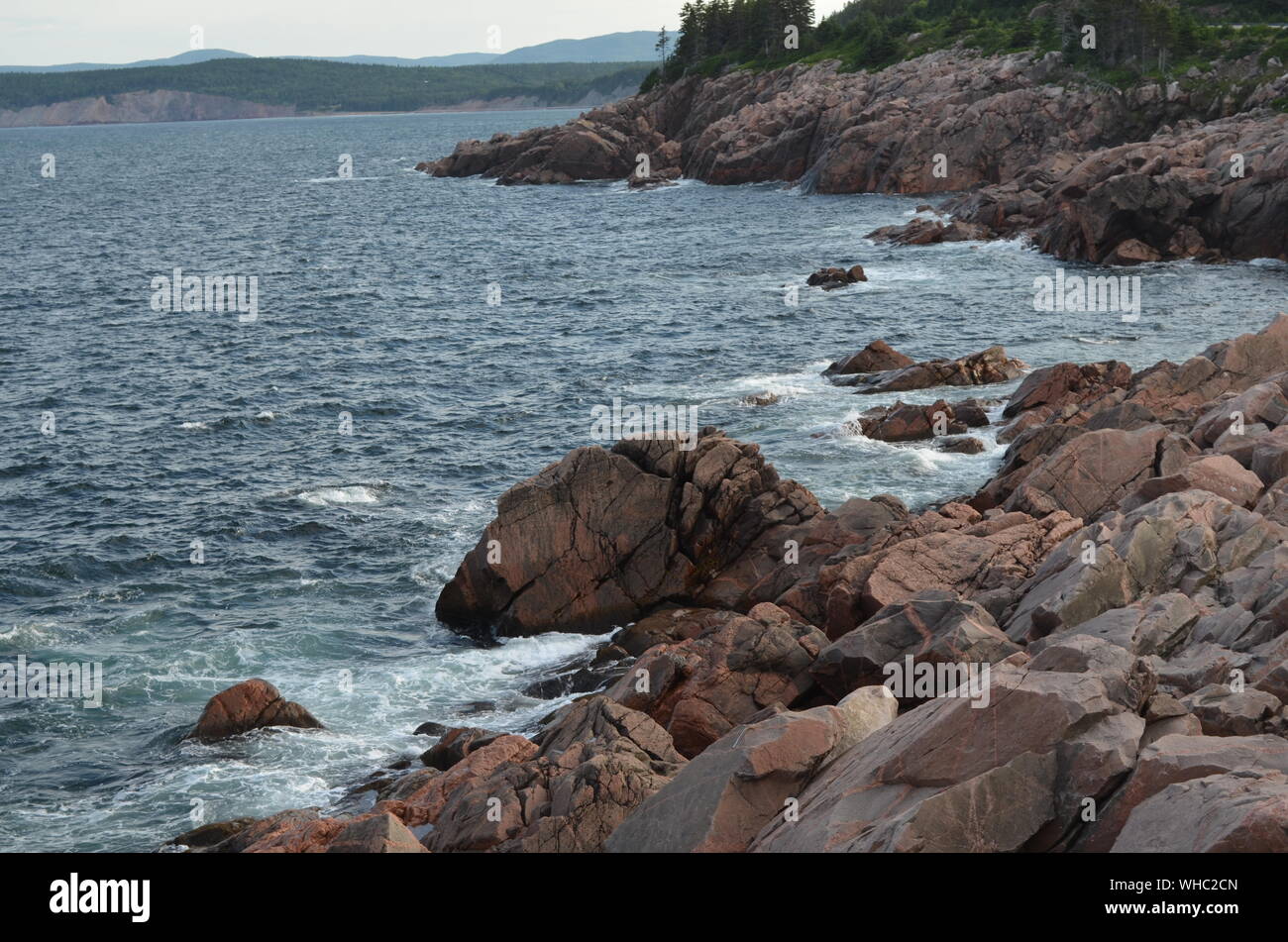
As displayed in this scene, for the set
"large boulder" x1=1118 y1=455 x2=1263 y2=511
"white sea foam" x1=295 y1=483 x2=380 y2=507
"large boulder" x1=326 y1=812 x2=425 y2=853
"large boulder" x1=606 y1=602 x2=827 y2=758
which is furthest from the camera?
"white sea foam" x1=295 y1=483 x2=380 y2=507

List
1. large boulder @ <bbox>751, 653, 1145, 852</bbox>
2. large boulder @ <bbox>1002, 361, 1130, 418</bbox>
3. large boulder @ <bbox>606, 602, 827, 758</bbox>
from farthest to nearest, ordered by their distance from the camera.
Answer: large boulder @ <bbox>1002, 361, 1130, 418</bbox>, large boulder @ <bbox>606, 602, 827, 758</bbox>, large boulder @ <bbox>751, 653, 1145, 852</bbox>

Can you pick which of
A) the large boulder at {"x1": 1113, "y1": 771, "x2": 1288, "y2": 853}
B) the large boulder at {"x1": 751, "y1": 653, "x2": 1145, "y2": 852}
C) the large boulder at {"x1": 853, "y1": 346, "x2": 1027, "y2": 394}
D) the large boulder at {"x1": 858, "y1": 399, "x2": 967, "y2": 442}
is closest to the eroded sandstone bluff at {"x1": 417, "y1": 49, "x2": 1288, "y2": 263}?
the large boulder at {"x1": 853, "y1": 346, "x2": 1027, "y2": 394}

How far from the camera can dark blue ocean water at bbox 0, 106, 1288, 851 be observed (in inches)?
1128

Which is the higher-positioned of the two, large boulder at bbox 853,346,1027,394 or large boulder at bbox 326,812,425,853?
large boulder at bbox 853,346,1027,394

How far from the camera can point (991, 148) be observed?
343 ft

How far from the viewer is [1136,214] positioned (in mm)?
74438

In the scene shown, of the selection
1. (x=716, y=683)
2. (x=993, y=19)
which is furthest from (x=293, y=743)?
(x=993, y=19)

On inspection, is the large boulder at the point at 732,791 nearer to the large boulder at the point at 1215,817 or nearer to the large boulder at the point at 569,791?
the large boulder at the point at 569,791

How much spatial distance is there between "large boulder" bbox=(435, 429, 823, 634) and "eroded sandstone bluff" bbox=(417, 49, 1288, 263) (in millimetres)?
49813

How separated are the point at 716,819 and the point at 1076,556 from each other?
10.9 metres

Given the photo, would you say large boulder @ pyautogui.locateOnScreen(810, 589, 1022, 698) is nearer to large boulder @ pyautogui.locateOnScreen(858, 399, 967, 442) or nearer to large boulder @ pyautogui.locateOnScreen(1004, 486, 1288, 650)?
large boulder @ pyautogui.locateOnScreen(1004, 486, 1288, 650)

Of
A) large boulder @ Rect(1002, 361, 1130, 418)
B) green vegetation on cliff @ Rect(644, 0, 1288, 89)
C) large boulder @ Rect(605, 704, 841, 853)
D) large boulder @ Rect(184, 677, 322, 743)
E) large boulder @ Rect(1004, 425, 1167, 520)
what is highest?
green vegetation on cliff @ Rect(644, 0, 1288, 89)

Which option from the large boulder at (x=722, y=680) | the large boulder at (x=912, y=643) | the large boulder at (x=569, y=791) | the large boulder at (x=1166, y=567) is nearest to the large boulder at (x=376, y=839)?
the large boulder at (x=569, y=791)
